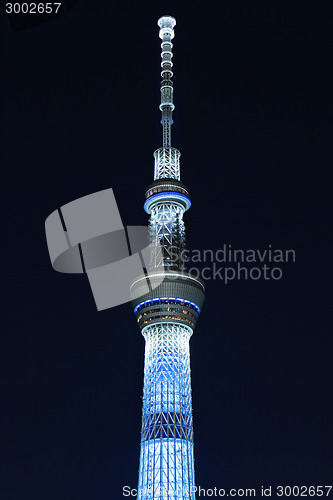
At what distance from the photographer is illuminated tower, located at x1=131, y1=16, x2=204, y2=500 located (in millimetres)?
120188

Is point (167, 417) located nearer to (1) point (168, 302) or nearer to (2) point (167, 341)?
(2) point (167, 341)

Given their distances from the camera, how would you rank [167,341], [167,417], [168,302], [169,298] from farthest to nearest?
[167,341], [168,302], [169,298], [167,417]

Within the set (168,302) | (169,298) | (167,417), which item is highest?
(169,298)

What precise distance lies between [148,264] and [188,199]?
58.4ft

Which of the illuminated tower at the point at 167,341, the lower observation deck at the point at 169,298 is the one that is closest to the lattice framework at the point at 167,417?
the illuminated tower at the point at 167,341

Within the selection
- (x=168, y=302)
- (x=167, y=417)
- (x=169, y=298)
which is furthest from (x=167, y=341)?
(x=167, y=417)

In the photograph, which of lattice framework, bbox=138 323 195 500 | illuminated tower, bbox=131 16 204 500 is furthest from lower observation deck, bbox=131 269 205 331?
lattice framework, bbox=138 323 195 500

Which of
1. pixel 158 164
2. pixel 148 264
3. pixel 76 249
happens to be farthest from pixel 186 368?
pixel 158 164

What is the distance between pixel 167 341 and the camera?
428ft

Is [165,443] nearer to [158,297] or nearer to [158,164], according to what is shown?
[158,297]

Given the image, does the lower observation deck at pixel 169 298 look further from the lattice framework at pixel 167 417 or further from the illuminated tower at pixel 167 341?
the lattice framework at pixel 167 417

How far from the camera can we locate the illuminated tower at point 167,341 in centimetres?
12019

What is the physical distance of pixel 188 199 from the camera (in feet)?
480

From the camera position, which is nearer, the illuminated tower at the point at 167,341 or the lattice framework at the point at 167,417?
the lattice framework at the point at 167,417
